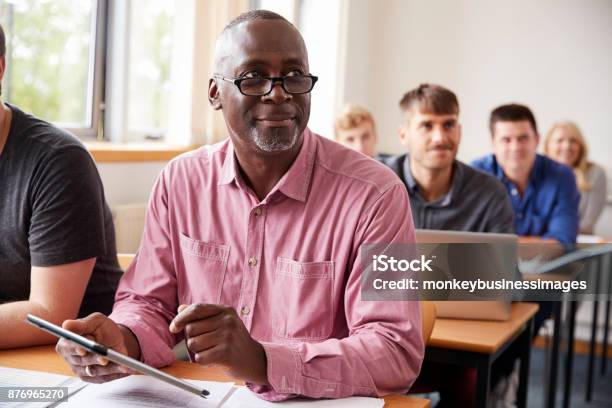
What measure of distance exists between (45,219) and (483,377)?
4.05 feet

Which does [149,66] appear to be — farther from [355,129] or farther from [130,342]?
[130,342]

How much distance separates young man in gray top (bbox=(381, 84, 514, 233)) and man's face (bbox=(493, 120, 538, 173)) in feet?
2.40

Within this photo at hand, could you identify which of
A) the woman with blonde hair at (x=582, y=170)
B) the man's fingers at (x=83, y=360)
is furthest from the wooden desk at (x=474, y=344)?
the woman with blonde hair at (x=582, y=170)

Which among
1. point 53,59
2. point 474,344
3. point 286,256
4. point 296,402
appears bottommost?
point 474,344

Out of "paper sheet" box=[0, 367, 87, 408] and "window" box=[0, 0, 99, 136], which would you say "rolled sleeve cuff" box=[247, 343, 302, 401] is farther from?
"window" box=[0, 0, 99, 136]

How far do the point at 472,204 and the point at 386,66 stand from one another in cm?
315

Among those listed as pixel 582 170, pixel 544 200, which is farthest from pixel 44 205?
pixel 582 170

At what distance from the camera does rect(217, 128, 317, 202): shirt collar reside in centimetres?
157

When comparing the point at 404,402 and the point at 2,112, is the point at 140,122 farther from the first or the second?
the point at 404,402

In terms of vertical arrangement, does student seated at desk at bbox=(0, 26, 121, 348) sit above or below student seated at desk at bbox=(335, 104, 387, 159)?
below

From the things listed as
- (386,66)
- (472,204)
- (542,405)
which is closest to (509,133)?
(472,204)

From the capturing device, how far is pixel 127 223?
3.42 metres

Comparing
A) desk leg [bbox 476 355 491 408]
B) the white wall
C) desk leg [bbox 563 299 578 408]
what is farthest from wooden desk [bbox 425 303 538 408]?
the white wall

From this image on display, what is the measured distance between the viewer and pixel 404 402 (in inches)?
52.1
